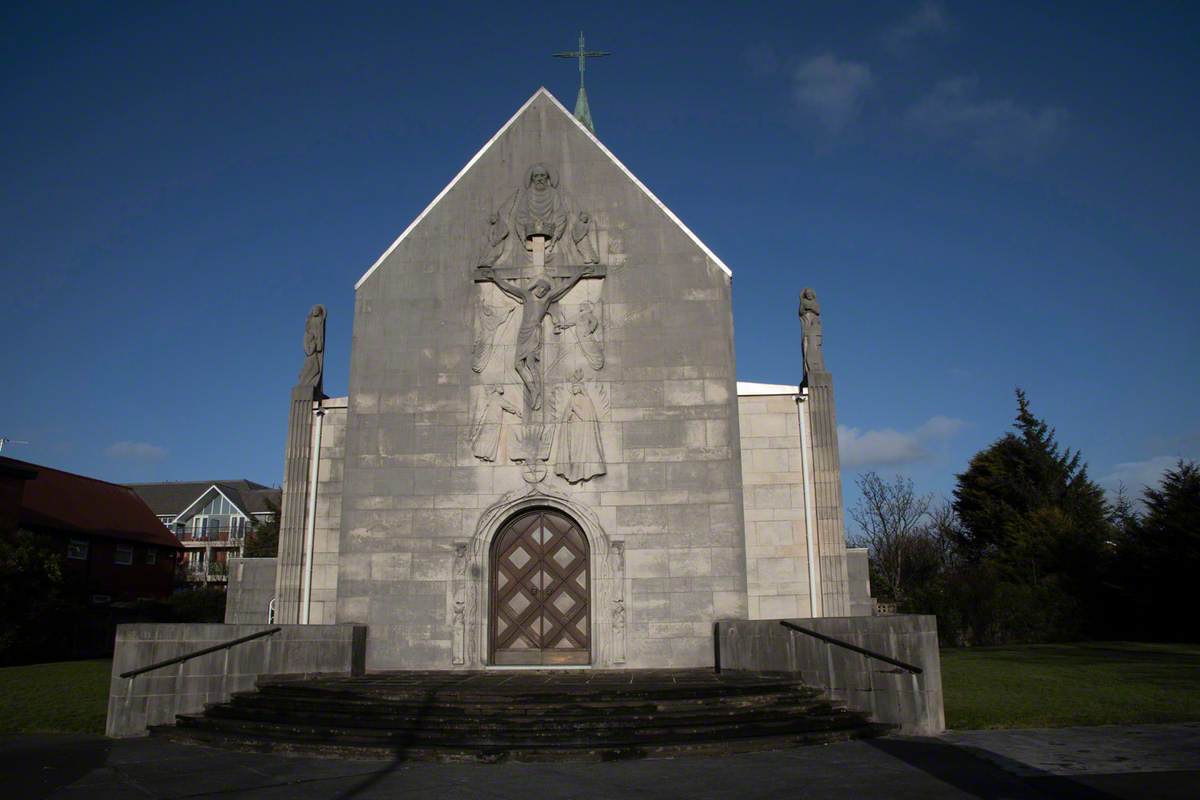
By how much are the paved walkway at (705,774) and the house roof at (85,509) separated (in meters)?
32.5

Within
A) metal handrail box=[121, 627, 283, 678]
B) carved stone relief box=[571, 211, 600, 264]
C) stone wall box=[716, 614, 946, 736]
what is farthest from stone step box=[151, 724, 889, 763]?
carved stone relief box=[571, 211, 600, 264]

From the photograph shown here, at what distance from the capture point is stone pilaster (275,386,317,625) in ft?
58.1

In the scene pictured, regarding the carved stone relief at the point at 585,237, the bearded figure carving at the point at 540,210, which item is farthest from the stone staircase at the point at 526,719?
the bearded figure carving at the point at 540,210

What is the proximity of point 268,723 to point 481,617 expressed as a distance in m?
5.11

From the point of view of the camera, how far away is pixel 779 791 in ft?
28.7

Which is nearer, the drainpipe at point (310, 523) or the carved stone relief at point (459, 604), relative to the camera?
the carved stone relief at point (459, 604)

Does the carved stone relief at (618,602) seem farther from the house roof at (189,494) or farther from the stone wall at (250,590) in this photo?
the house roof at (189,494)

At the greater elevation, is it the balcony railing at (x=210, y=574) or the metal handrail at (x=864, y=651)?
the balcony railing at (x=210, y=574)

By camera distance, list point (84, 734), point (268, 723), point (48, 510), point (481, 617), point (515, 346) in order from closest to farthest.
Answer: point (268, 723) → point (84, 734) → point (481, 617) → point (515, 346) → point (48, 510)

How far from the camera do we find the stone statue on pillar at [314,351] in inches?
742

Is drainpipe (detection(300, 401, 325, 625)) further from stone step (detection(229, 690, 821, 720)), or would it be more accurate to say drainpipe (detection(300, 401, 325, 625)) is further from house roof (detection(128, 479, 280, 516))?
house roof (detection(128, 479, 280, 516))

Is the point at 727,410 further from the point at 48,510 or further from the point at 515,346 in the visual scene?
the point at 48,510

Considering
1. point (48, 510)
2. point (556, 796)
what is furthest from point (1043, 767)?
point (48, 510)

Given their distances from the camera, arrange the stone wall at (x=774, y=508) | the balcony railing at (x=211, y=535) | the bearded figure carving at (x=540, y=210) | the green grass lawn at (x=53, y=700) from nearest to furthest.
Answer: the green grass lawn at (x=53, y=700), the stone wall at (x=774, y=508), the bearded figure carving at (x=540, y=210), the balcony railing at (x=211, y=535)
